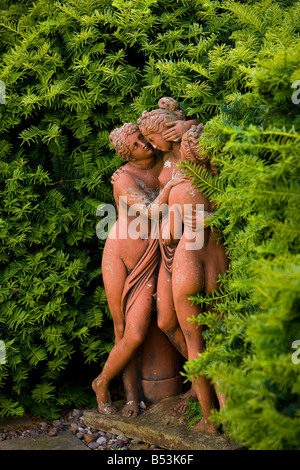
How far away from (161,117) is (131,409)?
1459mm

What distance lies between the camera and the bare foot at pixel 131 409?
9.28ft

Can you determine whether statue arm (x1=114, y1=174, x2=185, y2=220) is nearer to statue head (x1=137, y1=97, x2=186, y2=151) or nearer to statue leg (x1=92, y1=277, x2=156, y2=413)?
statue head (x1=137, y1=97, x2=186, y2=151)

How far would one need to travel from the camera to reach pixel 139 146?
2.80 metres

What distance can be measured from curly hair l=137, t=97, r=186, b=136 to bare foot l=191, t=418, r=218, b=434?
1.35 meters

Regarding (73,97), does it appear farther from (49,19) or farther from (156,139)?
(156,139)

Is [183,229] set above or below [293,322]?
above

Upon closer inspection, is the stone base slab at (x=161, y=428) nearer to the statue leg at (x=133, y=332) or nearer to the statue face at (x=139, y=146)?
the statue leg at (x=133, y=332)

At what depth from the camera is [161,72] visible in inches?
116

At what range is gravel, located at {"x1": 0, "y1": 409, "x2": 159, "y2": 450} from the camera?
8.98ft

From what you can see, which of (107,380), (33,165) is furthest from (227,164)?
(33,165)

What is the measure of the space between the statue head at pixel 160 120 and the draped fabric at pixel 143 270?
404mm

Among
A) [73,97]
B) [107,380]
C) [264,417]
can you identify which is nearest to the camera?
[264,417]

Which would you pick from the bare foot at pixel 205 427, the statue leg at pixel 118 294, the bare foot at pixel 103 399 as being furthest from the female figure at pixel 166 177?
the bare foot at pixel 103 399

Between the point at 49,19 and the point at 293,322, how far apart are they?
2.55m
